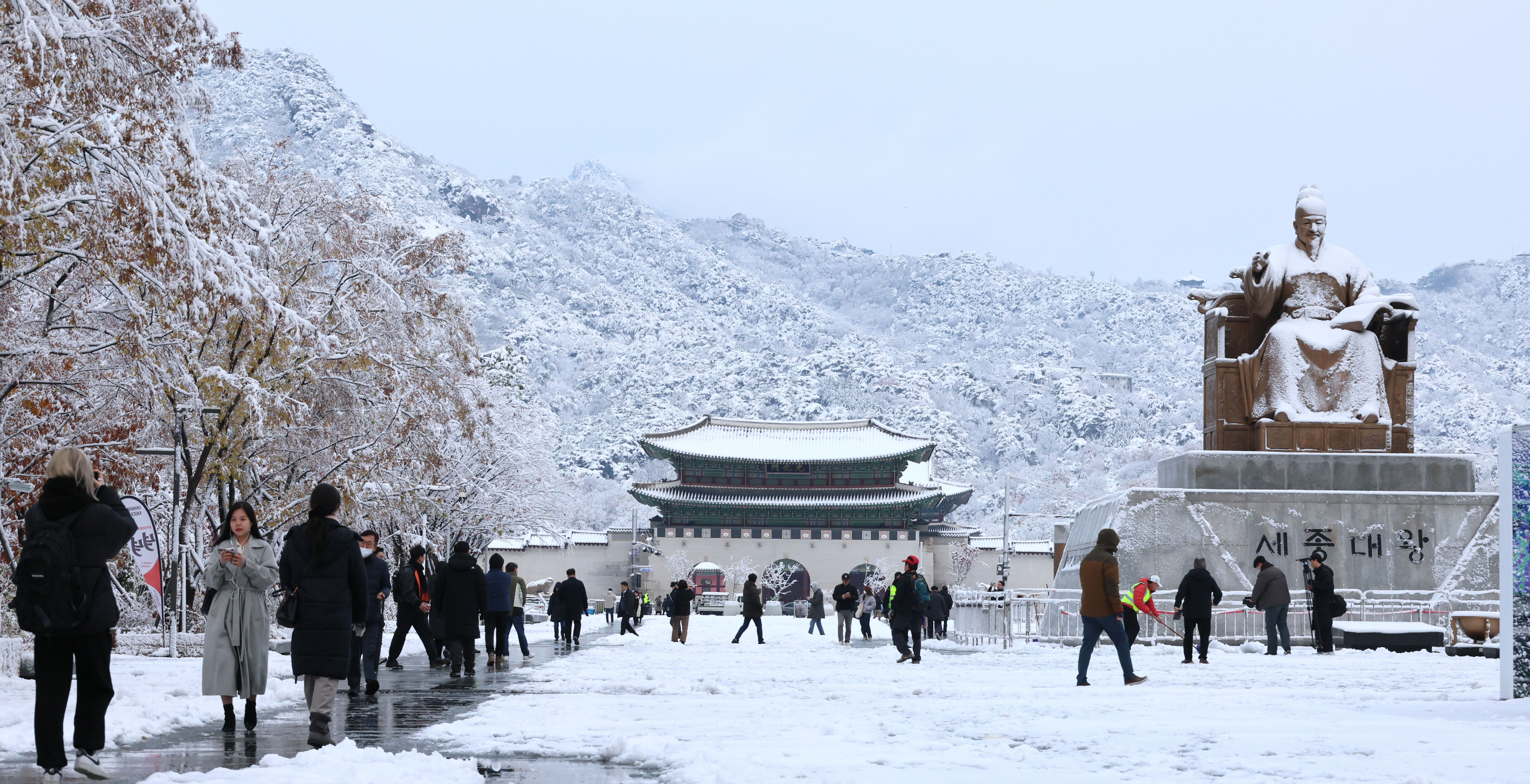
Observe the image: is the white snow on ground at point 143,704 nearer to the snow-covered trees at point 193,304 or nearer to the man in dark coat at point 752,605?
the snow-covered trees at point 193,304

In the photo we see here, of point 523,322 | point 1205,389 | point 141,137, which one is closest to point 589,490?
point 523,322

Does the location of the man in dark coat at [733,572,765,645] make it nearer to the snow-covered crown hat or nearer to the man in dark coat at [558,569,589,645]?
the man in dark coat at [558,569,589,645]

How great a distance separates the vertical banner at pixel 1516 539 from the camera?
323 inches

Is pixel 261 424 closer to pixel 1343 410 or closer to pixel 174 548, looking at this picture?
pixel 174 548

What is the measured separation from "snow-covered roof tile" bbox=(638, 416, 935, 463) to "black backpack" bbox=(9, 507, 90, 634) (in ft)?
199

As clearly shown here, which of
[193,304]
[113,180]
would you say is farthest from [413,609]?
[113,180]

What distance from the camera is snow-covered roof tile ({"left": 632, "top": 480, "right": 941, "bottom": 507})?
6956 cm

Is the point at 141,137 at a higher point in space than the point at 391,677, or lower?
higher

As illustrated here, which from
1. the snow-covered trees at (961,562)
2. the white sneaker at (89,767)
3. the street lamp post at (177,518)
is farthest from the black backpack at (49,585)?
the snow-covered trees at (961,562)

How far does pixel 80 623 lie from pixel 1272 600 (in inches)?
508

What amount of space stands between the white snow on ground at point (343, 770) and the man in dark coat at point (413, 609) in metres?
7.10

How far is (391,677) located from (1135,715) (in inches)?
287

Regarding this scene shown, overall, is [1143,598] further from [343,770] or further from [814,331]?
[814,331]

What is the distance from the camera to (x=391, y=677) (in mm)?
13211
